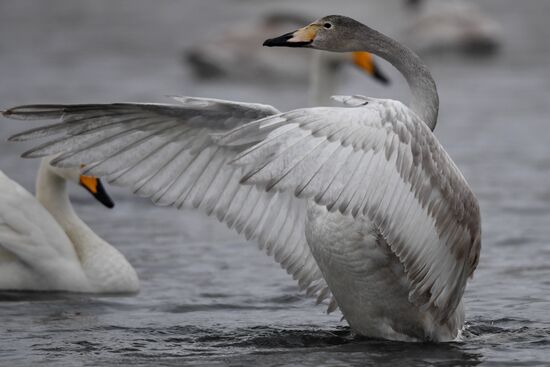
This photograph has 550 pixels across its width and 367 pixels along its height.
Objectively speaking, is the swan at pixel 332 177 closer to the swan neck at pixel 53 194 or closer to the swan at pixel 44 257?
the swan at pixel 44 257

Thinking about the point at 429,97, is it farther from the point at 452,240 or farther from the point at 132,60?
the point at 132,60

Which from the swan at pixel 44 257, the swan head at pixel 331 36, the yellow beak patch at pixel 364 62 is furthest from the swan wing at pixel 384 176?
the yellow beak patch at pixel 364 62

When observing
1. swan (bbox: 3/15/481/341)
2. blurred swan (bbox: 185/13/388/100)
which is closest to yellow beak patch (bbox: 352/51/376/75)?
swan (bbox: 3/15/481/341)

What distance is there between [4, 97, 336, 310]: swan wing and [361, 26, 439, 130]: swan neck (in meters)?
0.67

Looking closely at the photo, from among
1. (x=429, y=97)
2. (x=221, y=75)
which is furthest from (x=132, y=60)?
(x=429, y=97)

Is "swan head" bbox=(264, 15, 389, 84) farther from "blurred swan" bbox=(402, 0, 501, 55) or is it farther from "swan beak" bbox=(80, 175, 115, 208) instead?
"blurred swan" bbox=(402, 0, 501, 55)

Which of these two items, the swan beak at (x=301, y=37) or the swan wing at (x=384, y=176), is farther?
the swan beak at (x=301, y=37)

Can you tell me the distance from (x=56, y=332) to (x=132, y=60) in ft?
40.1

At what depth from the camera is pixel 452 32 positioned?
20.8 metres

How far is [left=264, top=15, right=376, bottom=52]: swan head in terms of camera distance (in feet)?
24.4

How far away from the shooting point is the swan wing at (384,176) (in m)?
6.03

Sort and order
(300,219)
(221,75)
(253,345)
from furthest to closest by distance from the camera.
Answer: (221,75)
(300,219)
(253,345)

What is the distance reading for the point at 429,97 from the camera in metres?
7.15

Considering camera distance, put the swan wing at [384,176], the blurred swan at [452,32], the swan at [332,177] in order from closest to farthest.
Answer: the swan wing at [384,176]
the swan at [332,177]
the blurred swan at [452,32]
